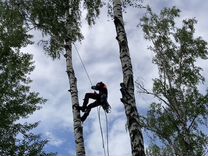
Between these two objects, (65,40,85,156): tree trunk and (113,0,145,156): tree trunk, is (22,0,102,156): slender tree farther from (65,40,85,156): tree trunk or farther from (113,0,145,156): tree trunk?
(113,0,145,156): tree trunk

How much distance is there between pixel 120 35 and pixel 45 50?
5782 millimetres

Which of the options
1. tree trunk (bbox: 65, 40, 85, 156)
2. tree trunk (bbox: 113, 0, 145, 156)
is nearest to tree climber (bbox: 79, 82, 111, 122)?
tree trunk (bbox: 65, 40, 85, 156)

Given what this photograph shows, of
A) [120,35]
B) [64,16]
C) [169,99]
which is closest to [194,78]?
[169,99]

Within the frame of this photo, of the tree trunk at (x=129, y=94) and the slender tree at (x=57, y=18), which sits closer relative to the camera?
the tree trunk at (x=129, y=94)

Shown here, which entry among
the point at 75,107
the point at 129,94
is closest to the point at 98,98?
the point at 75,107

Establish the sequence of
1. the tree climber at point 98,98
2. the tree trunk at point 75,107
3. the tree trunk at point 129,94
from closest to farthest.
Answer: the tree trunk at point 129,94, the tree trunk at point 75,107, the tree climber at point 98,98

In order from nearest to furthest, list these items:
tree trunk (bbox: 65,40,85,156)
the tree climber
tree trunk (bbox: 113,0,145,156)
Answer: tree trunk (bbox: 113,0,145,156) < tree trunk (bbox: 65,40,85,156) < the tree climber

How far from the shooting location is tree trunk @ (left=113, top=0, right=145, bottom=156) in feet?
26.5

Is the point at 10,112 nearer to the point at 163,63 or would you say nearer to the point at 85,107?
the point at 85,107

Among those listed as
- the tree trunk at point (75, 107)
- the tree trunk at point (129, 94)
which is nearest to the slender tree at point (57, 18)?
the tree trunk at point (75, 107)

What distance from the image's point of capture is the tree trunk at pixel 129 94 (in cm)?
808

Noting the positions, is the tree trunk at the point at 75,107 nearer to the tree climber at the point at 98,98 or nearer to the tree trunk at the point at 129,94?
the tree climber at the point at 98,98

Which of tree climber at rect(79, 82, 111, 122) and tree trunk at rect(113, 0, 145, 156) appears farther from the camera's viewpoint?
tree climber at rect(79, 82, 111, 122)

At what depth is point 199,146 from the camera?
1825 centimetres
